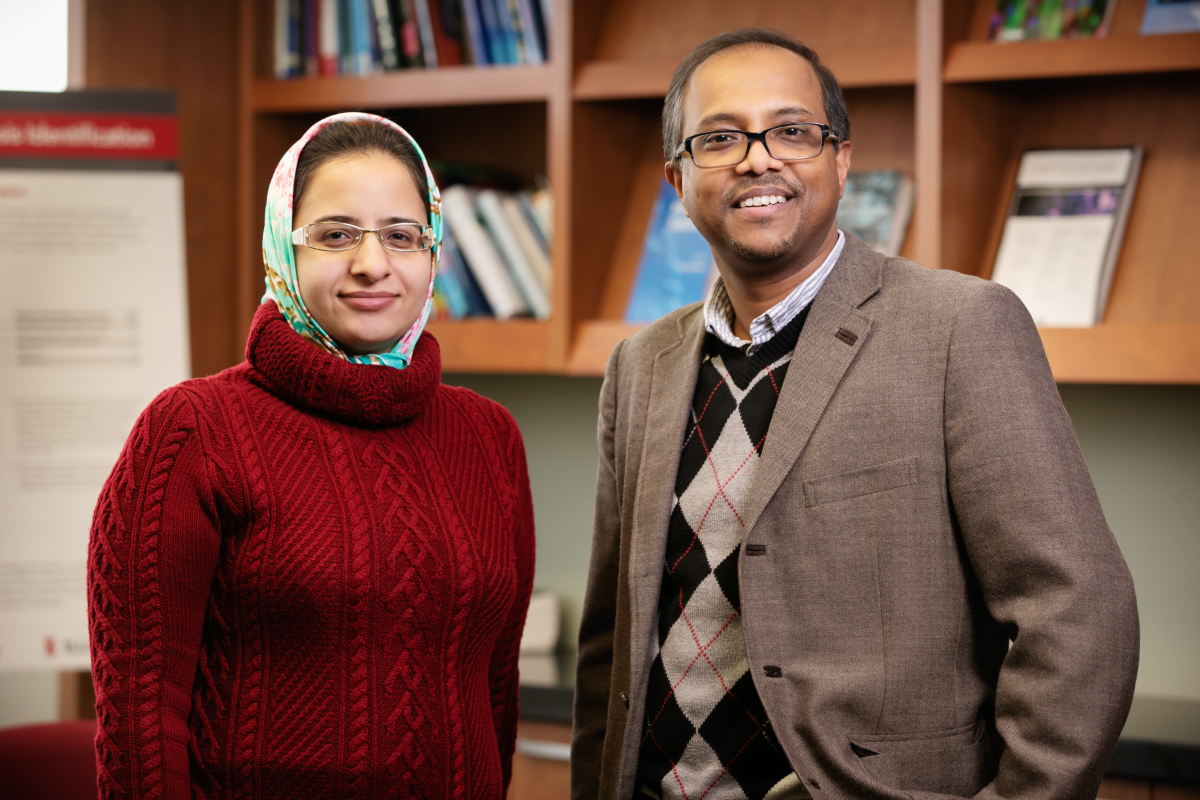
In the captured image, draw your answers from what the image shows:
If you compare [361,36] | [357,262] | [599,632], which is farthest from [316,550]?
[361,36]

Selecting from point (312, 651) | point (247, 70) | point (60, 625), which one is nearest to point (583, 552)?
point (60, 625)

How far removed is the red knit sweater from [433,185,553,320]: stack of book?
4.11 ft

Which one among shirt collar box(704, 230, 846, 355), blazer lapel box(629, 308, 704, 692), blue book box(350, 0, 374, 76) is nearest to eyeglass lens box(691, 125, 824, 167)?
shirt collar box(704, 230, 846, 355)

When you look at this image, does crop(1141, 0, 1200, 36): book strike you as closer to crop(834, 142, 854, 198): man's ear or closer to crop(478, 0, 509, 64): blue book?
crop(834, 142, 854, 198): man's ear

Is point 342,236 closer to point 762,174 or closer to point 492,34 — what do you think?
point 762,174

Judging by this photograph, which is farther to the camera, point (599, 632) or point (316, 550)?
point (599, 632)

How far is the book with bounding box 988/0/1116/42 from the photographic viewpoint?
227cm

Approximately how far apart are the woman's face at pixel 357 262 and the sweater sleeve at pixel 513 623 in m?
0.30

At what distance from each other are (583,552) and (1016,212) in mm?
1450

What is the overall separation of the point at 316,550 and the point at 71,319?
62.8 inches

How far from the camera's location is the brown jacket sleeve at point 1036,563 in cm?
123

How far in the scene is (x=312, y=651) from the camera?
133 cm

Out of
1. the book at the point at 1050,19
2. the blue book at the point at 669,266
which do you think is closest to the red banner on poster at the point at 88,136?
the blue book at the point at 669,266

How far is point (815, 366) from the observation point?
143cm
